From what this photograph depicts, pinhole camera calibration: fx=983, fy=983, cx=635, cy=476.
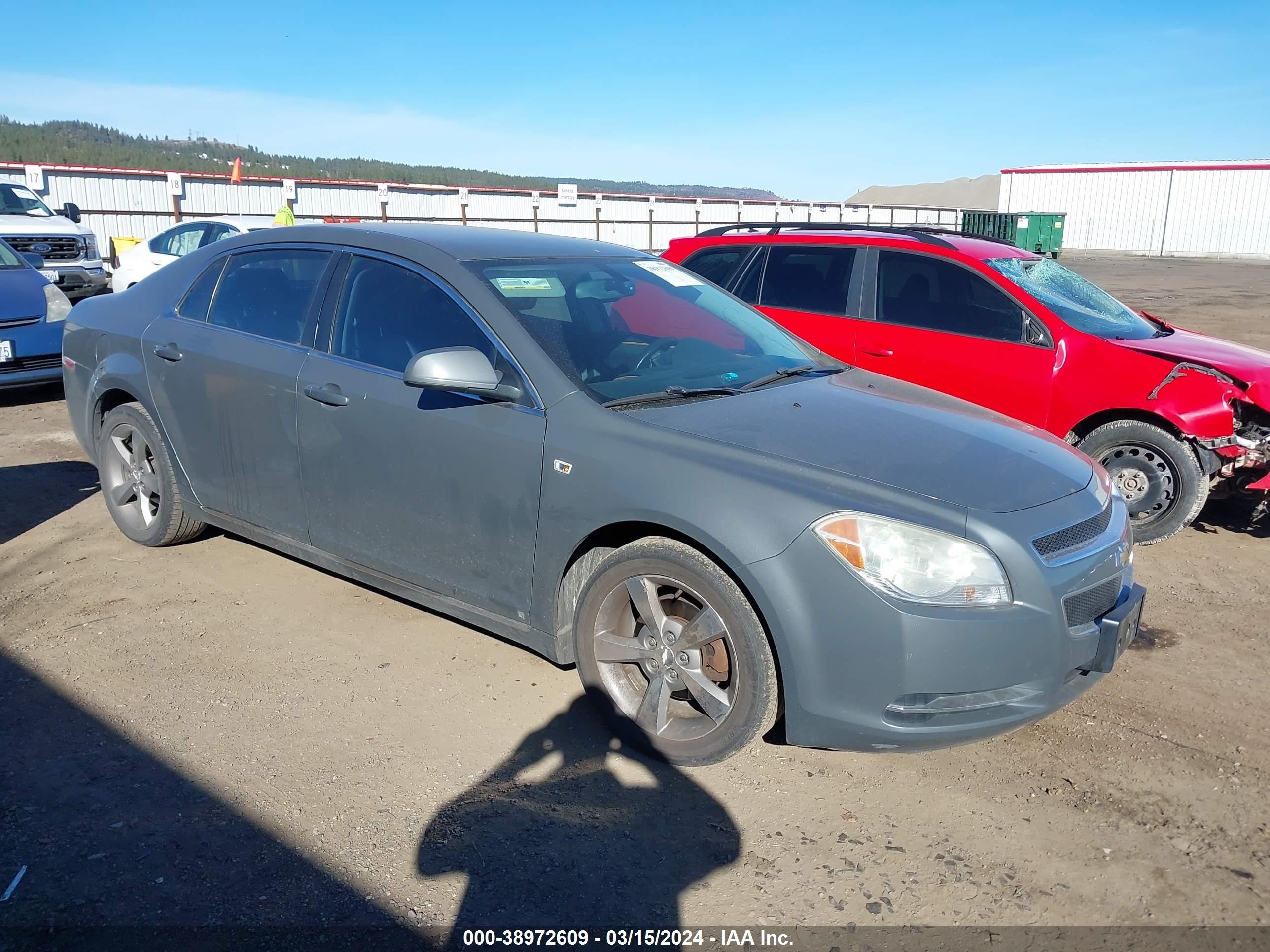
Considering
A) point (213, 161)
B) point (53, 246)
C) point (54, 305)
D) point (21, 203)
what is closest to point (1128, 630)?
point (54, 305)

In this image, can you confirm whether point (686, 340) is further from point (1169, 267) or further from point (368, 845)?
point (1169, 267)

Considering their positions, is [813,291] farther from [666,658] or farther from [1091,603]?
[666,658]

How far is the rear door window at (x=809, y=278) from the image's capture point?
6809 mm

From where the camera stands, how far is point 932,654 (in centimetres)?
288

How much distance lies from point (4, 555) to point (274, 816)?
3.20 m

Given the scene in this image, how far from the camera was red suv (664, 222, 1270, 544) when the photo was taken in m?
5.71

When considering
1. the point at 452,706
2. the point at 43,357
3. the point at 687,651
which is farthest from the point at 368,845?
the point at 43,357

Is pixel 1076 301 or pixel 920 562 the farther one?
pixel 1076 301

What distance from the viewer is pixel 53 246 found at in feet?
46.9

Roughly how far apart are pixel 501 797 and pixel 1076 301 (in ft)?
17.0

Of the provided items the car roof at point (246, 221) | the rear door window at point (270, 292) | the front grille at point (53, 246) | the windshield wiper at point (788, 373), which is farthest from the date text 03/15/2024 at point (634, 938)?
the front grille at point (53, 246)

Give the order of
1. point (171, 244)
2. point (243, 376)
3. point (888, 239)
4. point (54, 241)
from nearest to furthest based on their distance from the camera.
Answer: point (243, 376), point (888, 239), point (171, 244), point (54, 241)

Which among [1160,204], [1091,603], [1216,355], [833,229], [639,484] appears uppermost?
[1160,204]

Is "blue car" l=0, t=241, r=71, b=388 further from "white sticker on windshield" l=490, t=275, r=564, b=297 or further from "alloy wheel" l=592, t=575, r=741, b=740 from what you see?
"alloy wheel" l=592, t=575, r=741, b=740
